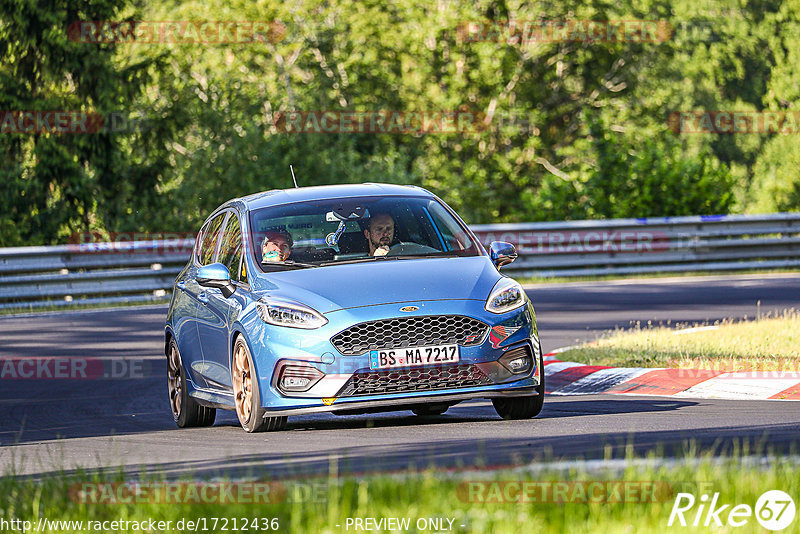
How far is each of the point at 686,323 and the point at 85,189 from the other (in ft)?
58.0

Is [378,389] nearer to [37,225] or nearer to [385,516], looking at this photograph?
[385,516]

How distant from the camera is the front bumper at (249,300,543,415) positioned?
902 cm

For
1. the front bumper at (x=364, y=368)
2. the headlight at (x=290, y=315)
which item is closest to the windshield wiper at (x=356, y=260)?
the headlight at (x=290, y=315)

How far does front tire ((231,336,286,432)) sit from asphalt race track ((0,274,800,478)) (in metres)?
0.13

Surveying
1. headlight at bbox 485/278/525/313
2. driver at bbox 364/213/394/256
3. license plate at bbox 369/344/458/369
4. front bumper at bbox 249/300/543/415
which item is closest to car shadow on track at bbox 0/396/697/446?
front bumper at bbox 249/300/543/415

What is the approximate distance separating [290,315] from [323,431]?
846mm

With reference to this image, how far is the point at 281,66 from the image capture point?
4122 centimetres

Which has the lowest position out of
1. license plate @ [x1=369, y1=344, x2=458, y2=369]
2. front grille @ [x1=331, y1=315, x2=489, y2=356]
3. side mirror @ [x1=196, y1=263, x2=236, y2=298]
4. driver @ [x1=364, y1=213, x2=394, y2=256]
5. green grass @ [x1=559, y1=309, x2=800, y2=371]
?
green grass @ [x1=559, y1=309, x2=800, y2=371]

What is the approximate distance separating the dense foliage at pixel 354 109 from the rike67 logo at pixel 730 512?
25120 millimetres

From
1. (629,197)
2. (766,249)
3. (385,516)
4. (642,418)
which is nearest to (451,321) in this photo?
(642,418)

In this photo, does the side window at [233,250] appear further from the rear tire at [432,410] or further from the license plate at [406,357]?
the rear tire at [432,410]

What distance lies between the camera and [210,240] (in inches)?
455

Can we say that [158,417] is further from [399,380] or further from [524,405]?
[524,405]

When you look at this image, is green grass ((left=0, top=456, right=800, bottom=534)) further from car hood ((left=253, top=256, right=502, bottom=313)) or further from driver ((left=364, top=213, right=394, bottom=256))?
driver ((left=364, top=213, right=394, bottom=256))
